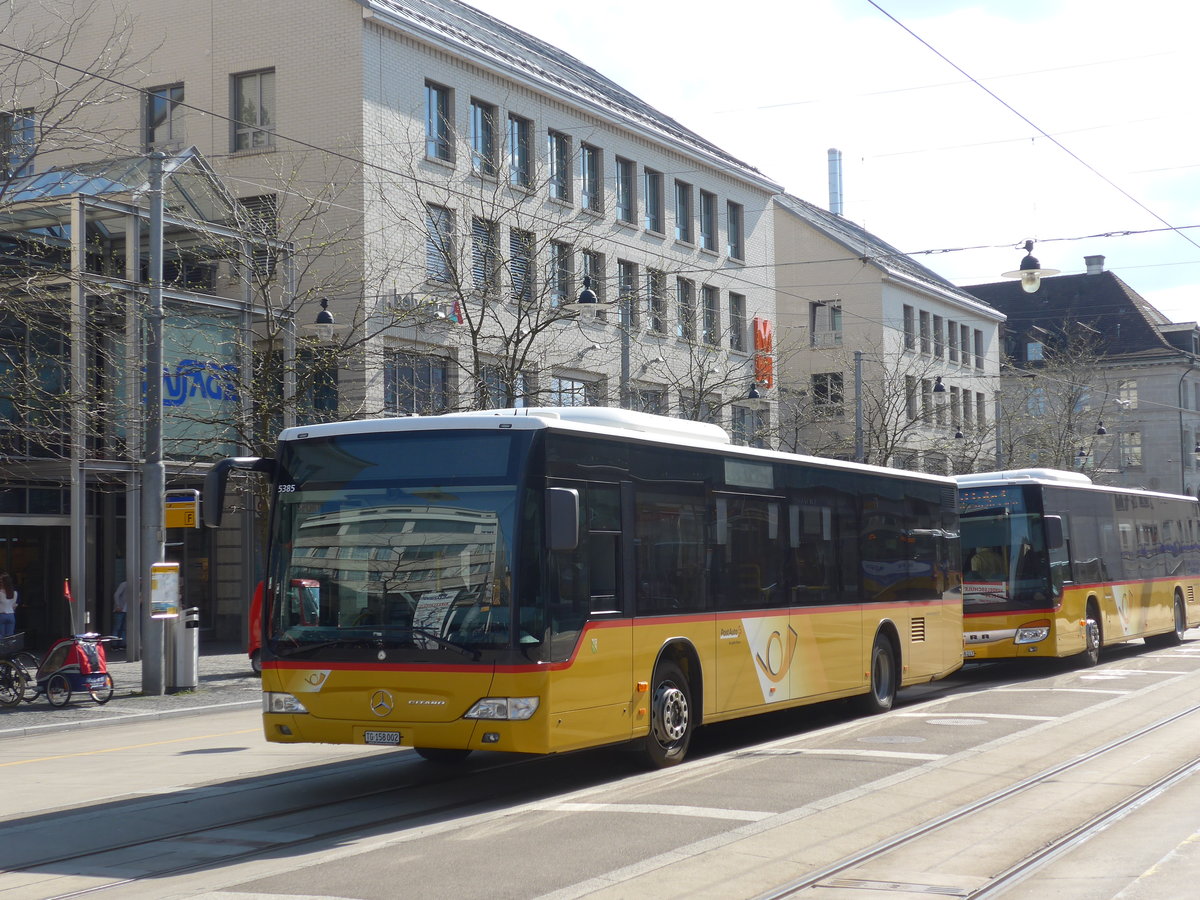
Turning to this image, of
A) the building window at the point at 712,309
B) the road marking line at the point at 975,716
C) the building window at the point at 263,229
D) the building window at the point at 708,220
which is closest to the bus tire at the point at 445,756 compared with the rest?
the road marking line at the point at 975,716

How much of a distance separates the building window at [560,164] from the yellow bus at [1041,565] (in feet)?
62.5

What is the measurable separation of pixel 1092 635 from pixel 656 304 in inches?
877

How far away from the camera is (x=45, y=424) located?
79.4 ft

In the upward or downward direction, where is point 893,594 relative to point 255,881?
upward

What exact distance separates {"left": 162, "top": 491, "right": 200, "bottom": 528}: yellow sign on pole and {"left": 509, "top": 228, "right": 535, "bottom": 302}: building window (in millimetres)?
8514

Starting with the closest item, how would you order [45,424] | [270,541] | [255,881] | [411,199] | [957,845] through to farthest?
[255,881], [957,845], [270,541], [45,424], [411,199]

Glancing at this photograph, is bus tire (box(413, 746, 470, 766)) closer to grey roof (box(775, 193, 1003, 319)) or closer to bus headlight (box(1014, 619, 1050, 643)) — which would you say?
bus headlight (box(1014, 619, 1050, 643))

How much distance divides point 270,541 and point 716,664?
403 cm

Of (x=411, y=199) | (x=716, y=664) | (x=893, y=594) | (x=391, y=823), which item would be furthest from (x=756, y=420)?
(x=391, y=823)

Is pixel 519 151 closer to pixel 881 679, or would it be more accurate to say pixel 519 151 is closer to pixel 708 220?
pixel 708 220

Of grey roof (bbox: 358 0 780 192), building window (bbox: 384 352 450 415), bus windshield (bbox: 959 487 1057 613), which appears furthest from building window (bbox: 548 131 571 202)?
bus windshield (bbox: 959 487 1057 613)

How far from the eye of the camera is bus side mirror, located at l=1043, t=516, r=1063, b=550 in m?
21.7

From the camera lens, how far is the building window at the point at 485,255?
2926 cm

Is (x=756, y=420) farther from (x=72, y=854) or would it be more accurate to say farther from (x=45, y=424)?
(x=72, y=854)
